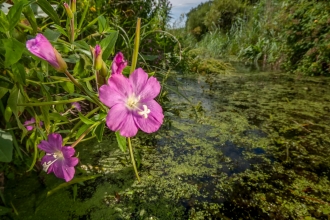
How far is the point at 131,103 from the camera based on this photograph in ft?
1.56

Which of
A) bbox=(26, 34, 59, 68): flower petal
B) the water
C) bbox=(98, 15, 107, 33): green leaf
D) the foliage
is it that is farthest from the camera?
the foliage

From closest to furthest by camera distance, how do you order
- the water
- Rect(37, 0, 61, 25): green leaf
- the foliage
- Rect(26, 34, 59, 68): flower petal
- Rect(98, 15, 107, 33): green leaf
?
Rect(26, 34, 59, 68): flower petal
Rect(37, 0, 61, 25): green leaf
Rect(98, 15, 107, 33): green leaf
the water
the foliage

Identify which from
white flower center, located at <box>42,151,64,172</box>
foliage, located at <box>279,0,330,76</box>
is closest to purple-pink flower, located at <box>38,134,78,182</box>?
white flower center, located at <box>42,151,64,172</box>

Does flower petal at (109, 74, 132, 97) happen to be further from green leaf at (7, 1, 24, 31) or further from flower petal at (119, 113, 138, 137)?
green leaf at (7, 1, 24, 31)

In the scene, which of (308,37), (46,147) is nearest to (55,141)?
(46,147)

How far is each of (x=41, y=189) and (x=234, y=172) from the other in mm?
829

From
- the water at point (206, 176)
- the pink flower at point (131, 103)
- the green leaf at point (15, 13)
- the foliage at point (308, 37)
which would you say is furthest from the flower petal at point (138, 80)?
the foliage at point (308, 37)

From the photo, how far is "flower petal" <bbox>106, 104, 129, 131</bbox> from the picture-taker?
1.40 feet

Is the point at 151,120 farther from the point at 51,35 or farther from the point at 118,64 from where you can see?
the point at 51,35

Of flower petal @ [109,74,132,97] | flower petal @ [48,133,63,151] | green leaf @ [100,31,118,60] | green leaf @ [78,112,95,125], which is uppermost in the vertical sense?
green leaf @ [100,31,118,60]

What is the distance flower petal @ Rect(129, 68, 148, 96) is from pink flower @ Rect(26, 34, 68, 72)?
0.13m

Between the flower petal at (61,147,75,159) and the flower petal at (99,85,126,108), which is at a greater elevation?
the flower petal at (99,85,126,108)

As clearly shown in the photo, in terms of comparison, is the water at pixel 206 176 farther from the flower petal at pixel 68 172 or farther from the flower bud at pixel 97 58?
the flower bud at pixel 97 58

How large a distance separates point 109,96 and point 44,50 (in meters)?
0.13
